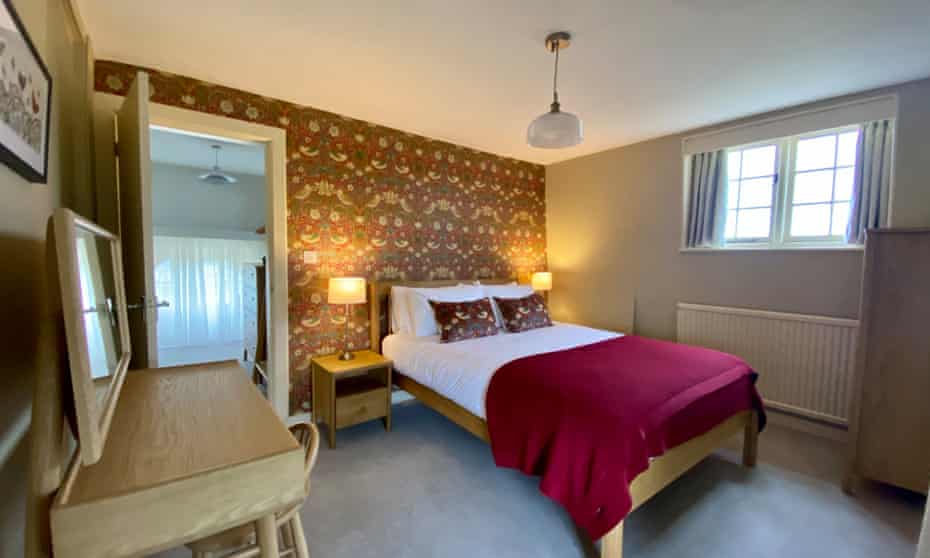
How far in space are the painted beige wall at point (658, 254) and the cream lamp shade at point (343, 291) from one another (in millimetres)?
2464

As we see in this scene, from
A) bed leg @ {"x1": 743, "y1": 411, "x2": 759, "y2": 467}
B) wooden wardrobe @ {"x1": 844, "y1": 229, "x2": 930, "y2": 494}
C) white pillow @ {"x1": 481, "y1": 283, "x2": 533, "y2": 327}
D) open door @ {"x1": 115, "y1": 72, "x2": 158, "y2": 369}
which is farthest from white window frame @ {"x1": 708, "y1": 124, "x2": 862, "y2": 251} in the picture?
open door @ {"x1": 115, "y1": 72, "x2": 158, "y2": 369}

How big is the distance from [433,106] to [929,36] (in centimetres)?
267

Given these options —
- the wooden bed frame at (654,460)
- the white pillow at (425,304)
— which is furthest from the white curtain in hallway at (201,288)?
the white pillow at (425,304)

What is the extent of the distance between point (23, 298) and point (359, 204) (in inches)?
86.5

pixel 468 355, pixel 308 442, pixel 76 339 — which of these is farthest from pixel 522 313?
pixel 76 339

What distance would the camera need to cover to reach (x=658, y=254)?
3.52 meters

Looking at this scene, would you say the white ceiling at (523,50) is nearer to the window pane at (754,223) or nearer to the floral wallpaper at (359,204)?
the floral wallpaper at (359,204)

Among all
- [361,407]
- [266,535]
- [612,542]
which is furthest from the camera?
[361,407]

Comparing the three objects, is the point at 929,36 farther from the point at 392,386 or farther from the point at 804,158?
the point at 392,386

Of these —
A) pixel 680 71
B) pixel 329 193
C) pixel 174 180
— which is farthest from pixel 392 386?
pixel 174 180

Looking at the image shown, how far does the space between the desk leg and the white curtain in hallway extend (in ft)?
14.4

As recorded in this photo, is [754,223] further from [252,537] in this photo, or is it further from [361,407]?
[252,537]

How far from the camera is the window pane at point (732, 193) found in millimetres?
3189

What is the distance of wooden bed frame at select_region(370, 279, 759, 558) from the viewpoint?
160cm
